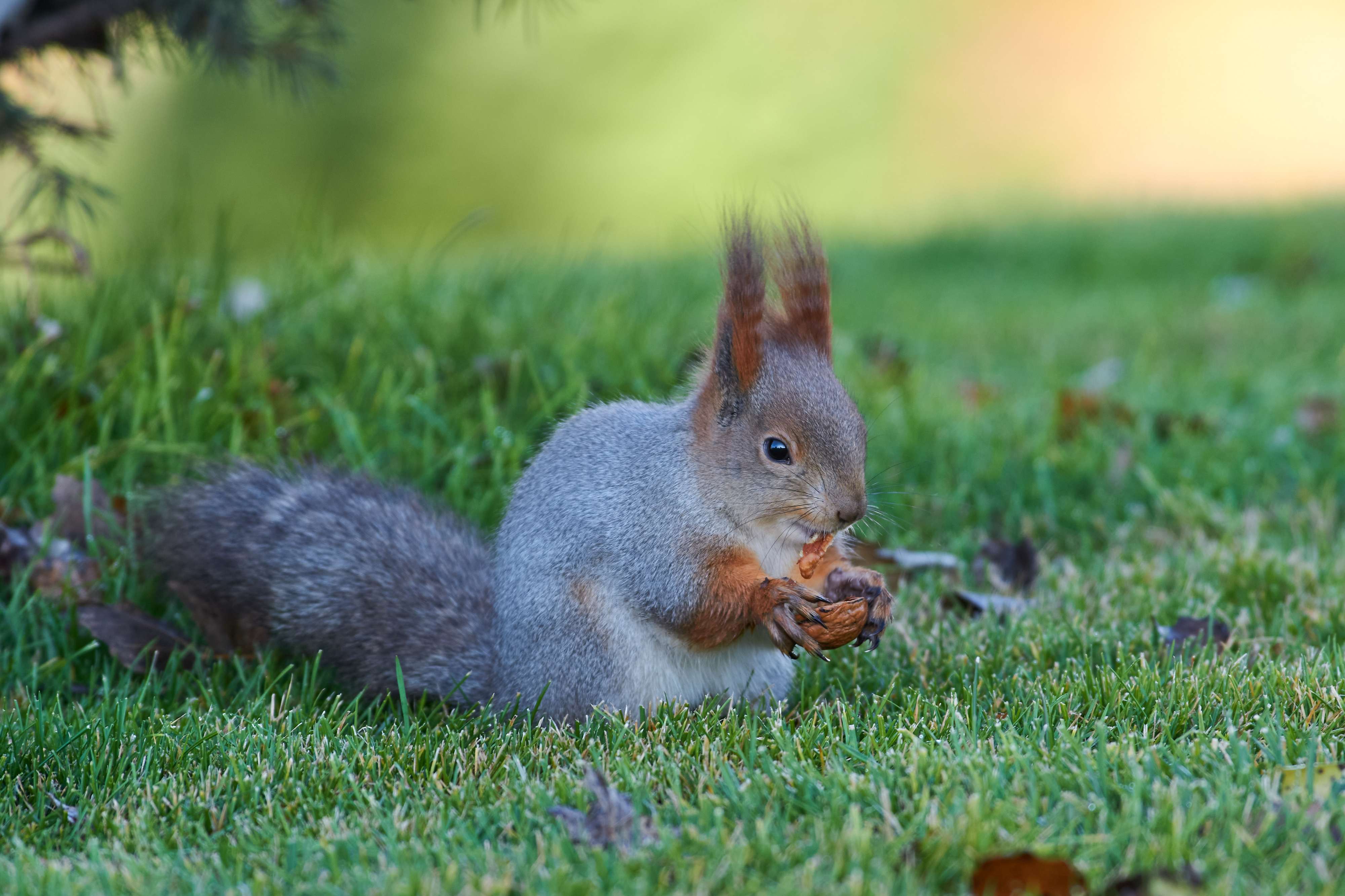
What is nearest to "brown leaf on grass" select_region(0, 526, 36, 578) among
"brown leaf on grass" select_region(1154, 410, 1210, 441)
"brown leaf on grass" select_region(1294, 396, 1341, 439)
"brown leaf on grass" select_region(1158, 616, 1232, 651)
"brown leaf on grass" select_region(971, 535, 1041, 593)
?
"brown leaf on grass" select_region(971, 535, 1041, 593)

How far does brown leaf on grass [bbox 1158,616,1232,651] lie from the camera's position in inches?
89.4

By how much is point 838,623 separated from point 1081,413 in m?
2.04

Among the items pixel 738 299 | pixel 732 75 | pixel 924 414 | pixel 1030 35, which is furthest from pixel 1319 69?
pixel 738 299

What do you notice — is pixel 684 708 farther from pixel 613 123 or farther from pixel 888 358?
pixel 613 123

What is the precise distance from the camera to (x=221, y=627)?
2.41 metres

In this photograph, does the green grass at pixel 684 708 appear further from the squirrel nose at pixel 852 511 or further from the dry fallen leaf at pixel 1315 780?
the squirrel nose at pixel 852 511

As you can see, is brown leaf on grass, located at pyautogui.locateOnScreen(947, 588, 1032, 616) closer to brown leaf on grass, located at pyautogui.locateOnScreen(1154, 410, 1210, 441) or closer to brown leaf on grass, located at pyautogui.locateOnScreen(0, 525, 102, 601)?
brown leaf on grass, located at pyautogui.locateOnScreen(1154, 410, 1210, 441)

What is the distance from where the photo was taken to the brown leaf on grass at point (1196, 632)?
7.45 ft

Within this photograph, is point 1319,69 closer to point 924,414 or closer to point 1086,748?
point 924,414

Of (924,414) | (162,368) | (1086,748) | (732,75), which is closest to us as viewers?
(1086,748)

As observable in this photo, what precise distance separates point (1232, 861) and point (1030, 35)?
13.2 metres

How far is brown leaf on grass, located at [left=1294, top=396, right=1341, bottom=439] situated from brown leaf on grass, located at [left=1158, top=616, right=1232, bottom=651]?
1488mm

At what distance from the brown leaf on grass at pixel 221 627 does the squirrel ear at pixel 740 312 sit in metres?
1.00

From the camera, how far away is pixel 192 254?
394 cm
